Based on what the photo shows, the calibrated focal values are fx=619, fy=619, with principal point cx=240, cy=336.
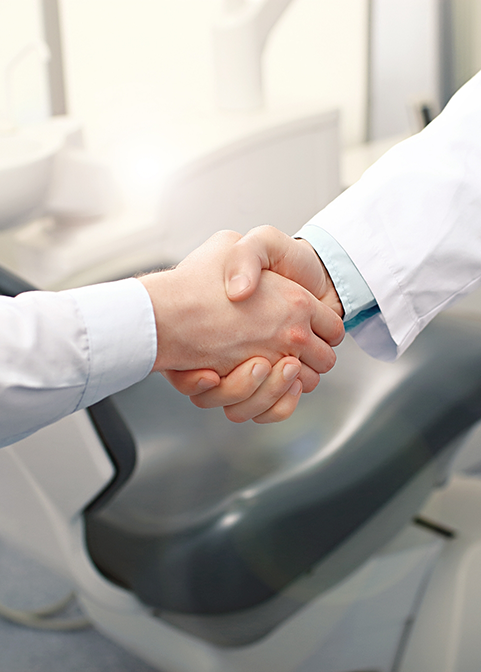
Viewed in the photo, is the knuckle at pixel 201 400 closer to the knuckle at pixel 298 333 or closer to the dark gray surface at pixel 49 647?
the knuckle at pixel 298 333

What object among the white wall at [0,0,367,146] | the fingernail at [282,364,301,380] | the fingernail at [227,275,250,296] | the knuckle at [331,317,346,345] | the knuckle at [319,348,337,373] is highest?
the white wall at [0,0,367,146]

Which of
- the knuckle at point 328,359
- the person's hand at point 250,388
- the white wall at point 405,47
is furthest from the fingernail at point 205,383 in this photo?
the white wall at point 405,47

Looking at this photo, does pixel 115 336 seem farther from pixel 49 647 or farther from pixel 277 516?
pixel 49 647

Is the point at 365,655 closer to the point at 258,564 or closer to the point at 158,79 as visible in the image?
the point at 258,564

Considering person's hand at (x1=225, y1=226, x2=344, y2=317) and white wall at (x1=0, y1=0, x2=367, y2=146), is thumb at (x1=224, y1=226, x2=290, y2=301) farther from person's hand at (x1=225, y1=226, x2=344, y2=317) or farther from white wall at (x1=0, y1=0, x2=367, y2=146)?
white wall at (x1=0, y1=0, x2=367, y2=146)

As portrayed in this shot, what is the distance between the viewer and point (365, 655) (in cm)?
81

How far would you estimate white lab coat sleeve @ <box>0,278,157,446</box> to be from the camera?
15.1 inches

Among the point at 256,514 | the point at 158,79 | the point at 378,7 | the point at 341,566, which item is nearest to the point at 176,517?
the point at 256,514

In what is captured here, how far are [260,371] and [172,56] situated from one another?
1.16 m

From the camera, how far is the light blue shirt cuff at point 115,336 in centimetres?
41

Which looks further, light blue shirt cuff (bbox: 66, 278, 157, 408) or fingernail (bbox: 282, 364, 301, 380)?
fingernail (bbox: 282, 364, 301, 380)

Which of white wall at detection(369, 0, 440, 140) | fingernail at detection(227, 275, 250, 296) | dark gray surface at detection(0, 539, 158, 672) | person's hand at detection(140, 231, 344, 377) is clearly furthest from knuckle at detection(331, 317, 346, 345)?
white wall at detection(369, 0, 440, 140)

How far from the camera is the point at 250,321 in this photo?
1.78ft

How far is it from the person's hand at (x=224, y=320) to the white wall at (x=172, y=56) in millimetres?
944
